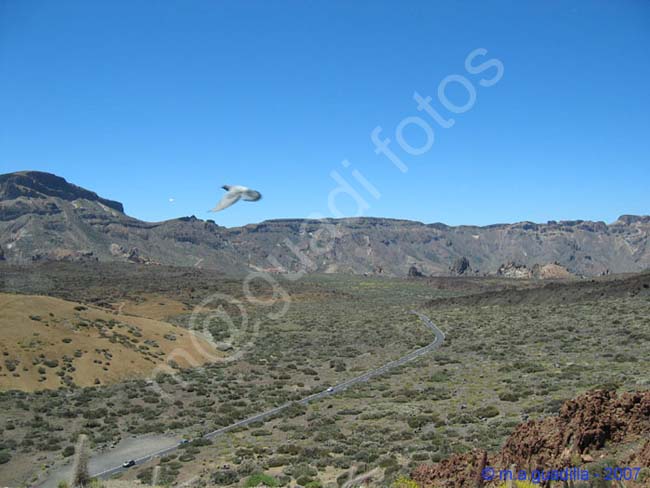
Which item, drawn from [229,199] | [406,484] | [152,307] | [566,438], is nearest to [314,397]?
[406,484]

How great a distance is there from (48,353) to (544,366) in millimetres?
29093

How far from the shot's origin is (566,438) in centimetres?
Answer: 1094

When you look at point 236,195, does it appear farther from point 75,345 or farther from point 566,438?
point 75,345

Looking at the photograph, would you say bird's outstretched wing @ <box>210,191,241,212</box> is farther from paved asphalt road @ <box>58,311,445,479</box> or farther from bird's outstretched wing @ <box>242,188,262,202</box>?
paved asphalt road @ <box>58,311,445,479</box>

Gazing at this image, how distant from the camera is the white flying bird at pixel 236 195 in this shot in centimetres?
1154

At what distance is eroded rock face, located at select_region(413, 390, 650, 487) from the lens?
10.7 m

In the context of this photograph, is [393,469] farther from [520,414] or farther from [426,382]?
Result: [426,382]

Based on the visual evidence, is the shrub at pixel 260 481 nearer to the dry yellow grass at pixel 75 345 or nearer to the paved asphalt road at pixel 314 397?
the paved asphalt road at pixel 314 397

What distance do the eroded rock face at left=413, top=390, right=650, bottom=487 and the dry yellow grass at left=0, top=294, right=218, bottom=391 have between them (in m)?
24.6

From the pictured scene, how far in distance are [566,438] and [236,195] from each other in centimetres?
902

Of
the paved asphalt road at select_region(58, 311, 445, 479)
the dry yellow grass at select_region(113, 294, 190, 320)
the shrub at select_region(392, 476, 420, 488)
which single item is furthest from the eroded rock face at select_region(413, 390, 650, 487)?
the dry yellow grass at select_region(113, 294, 190, 320)

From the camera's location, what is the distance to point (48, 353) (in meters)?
31.0

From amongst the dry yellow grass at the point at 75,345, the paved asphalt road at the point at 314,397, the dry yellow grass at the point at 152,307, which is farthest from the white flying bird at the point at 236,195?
the dry yellow grass at the point at 152,307

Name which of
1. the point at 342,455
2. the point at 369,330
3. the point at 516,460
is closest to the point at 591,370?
the point at 342,455
